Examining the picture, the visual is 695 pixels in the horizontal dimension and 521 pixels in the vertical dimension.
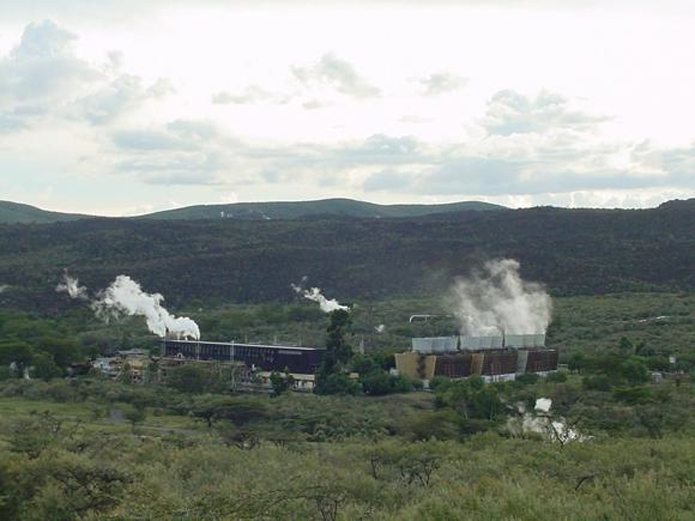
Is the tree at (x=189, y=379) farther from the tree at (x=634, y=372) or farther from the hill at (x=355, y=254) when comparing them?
the hill at (x=355, y=254)

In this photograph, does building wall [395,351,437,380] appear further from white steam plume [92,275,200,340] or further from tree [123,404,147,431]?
white steam plume [92,275,200,340]

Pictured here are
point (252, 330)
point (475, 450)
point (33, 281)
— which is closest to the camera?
point (475, 450)

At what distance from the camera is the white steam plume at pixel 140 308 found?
310 feet

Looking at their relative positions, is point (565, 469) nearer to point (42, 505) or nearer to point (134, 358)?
point (42, 505)

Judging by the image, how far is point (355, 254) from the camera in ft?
547

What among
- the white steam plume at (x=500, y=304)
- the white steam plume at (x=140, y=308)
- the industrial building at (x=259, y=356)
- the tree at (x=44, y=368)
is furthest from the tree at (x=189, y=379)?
the white steam plume at (x=500, y=304)

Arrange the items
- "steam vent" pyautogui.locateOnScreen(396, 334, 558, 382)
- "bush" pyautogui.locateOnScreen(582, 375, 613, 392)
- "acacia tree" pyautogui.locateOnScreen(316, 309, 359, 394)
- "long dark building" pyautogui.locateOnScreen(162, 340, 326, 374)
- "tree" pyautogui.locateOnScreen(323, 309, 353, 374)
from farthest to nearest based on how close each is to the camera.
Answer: "long dark building" pyautogui.locateOnScreen(162, 340, 326, 374) → "steam vent" pyautogui.locateOnScreen(396, 334, 558, 382) → "tree" pyautogui.locateOnScreen(323, 309, 353, 374) → "acacia tree" pyautogui.locateOnScreen(316, 309, 359, 394) → "bush" pyautogui.locateOnScreen(582, 375, 613, 392)

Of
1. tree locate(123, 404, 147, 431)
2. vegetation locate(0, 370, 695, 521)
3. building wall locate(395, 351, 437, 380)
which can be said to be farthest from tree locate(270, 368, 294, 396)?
tree locate(123, 404, 147, 431)

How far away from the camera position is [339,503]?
3052 centimetres

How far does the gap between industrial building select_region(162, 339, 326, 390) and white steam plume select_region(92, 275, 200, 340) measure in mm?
4856

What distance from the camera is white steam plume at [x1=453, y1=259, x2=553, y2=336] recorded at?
331 ft

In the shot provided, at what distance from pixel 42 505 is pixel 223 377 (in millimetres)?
44825

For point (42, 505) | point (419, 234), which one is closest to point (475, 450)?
point (42, 505)

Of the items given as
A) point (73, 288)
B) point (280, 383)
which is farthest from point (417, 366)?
point (73, 288)
